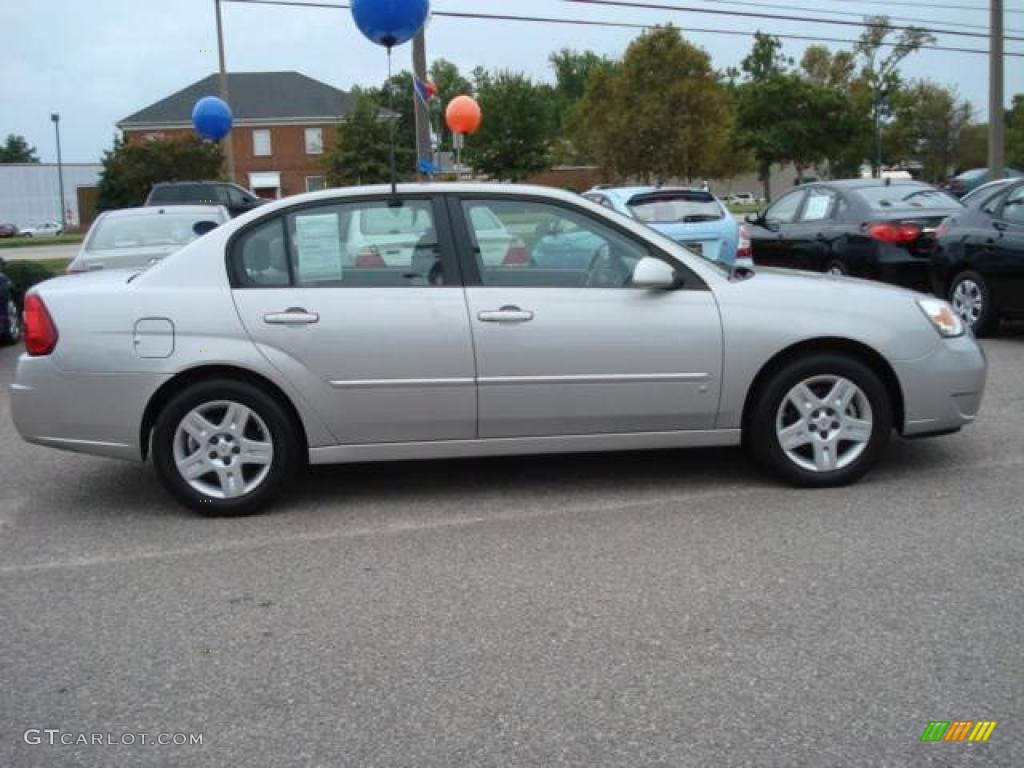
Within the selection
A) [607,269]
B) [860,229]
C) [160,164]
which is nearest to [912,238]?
[860,229]

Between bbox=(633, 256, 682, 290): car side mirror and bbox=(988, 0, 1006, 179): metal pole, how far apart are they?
1975cm

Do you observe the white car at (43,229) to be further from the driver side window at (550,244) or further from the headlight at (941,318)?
the headlight at (941,318)

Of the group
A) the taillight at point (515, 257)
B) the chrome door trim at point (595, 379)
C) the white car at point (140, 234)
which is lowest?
the chrome door trim at point (595, 379)

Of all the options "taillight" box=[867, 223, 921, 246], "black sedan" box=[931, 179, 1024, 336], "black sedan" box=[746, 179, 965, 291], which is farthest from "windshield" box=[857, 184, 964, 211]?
"black sedan" box=[931, 179, 1024, 336]

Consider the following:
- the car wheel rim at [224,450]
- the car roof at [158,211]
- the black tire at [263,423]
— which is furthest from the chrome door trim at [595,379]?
the car roof at [158,211]

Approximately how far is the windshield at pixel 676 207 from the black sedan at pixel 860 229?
2.70 feet

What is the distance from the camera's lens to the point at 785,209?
42.6 ft

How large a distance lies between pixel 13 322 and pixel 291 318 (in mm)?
7632

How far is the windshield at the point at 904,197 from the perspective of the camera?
38.2ft

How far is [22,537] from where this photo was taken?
5.08m

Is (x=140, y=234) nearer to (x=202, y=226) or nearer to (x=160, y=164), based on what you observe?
(x=202, y=226)

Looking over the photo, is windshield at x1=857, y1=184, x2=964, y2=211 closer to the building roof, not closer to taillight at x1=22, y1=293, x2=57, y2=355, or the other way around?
taillight at x1=22, y1=293, x2=57, y2=355

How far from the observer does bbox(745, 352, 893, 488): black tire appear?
5.37 metres

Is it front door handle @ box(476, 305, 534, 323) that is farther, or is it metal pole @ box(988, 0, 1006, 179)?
metal pole @ box(988, 0, 1006, 179)
